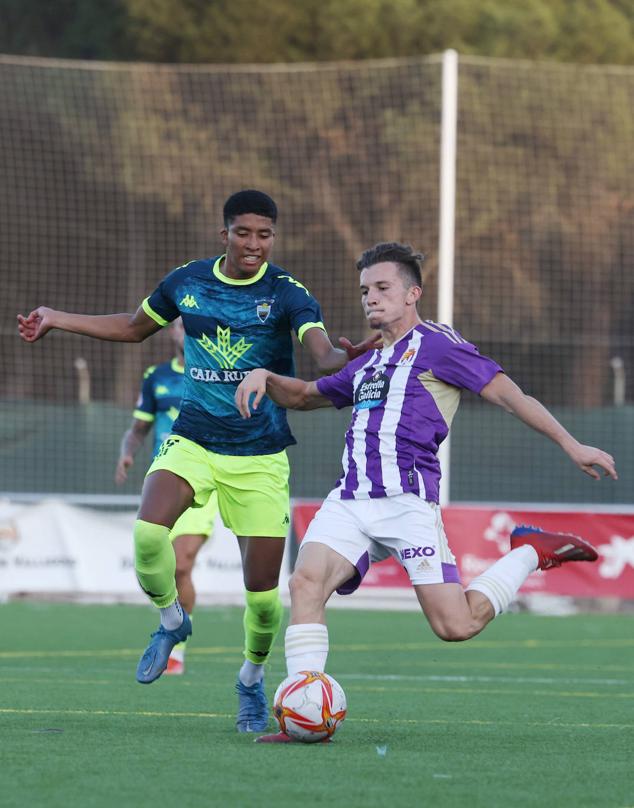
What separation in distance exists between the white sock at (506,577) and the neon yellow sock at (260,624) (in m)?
1.10

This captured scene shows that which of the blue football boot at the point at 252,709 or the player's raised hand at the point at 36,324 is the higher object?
the player's raised hand at the point at 36,324

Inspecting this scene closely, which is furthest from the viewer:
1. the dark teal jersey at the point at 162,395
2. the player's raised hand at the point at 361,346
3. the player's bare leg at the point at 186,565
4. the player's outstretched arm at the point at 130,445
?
the player's outstretched arm at the point at 130,445

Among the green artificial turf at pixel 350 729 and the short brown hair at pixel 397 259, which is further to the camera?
the short brown hair at pixel 397 259

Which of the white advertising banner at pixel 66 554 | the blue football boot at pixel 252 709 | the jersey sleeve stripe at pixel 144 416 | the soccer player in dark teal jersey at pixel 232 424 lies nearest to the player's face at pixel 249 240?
the soccer player in dark teal jersey at pixel 232 424

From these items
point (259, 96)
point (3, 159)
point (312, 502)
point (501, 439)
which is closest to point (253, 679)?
point (312, 502)

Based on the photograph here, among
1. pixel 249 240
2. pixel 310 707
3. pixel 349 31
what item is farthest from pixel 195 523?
pixel 349 31

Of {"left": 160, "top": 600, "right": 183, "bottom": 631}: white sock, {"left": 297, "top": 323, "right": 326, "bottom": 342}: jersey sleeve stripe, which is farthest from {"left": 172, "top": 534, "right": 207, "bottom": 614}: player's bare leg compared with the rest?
{"left": 297, "top": 323, "right": 326, "bottom": 342}: jersey sleeve stripe

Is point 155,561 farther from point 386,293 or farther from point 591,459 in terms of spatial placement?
point 591,459

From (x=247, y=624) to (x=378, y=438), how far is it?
1.32 m

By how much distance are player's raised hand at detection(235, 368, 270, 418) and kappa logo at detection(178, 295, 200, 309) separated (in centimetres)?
84

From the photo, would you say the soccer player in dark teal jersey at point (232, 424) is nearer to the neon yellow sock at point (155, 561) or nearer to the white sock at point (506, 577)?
the neon yellow sock at point (155, 561)

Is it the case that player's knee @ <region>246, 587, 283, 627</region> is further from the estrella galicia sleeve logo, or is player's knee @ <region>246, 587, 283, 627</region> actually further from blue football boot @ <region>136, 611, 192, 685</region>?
the estrella galicia sleeve logo

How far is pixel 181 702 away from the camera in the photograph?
8.08 m

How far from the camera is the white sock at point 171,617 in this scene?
280 inches
